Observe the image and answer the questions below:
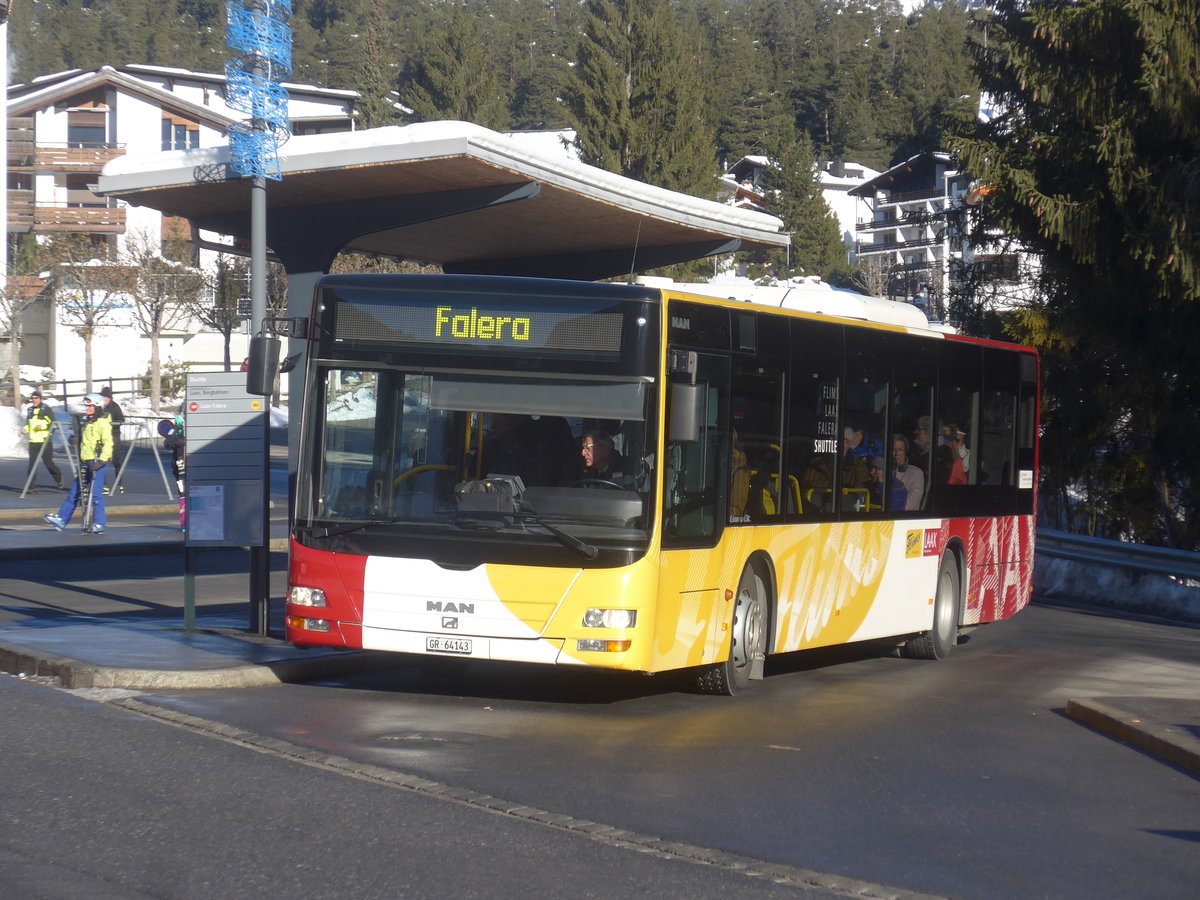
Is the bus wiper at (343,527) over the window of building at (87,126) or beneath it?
beneath

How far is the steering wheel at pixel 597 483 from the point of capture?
9859 mm

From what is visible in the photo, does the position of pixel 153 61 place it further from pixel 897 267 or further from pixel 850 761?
pixel 850 761

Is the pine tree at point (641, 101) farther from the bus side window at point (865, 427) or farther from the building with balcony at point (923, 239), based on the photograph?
the bus side window at point (865, 427)

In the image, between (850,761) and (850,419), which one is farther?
(850,419)

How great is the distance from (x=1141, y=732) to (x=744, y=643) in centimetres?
270

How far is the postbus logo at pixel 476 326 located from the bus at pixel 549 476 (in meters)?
0.01

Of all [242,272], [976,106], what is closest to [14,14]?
[242,272]

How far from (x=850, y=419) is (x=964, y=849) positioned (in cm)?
598

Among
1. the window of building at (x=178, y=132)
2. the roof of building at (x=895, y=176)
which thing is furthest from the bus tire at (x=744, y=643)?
the roof of building at (x=895, y=176)

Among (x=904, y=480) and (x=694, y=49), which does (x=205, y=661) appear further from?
(x=694, y=49)

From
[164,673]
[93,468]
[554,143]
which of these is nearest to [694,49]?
[554,143]

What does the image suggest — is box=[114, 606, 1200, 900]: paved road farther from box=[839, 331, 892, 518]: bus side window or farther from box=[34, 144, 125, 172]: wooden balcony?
box=[34, 144, 125, 172]: wooden balcony

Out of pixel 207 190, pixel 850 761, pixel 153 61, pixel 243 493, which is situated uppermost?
pixel 153 61

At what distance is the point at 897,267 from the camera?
89250 millimetres
